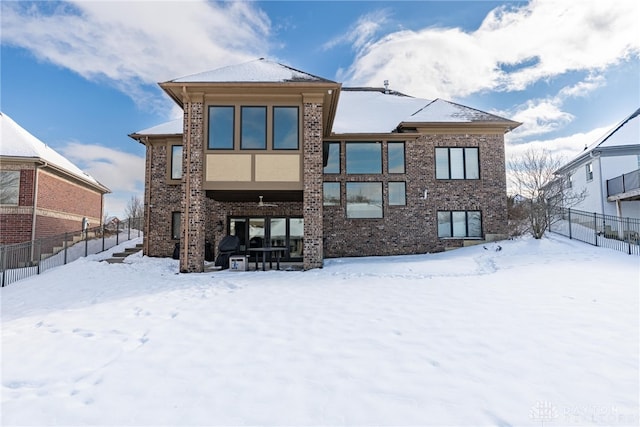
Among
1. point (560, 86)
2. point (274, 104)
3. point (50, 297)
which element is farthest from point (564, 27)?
point (50, 297)

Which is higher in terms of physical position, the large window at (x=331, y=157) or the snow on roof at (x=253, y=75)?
the snow on roof at (x=253, y=75)

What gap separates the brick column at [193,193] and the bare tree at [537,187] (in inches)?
521

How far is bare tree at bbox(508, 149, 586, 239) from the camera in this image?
14.2 meters

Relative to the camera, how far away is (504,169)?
16.3 m

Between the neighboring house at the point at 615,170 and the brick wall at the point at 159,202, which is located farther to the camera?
the neighboring house at the point at 615,170

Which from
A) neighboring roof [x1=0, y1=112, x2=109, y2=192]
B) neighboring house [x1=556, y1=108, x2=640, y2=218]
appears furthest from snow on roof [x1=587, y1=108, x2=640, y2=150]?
neighboring roof [x1=0, y1=112, x2=109, y2=192]

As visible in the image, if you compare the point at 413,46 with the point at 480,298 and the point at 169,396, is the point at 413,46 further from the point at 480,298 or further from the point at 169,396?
the point at 169,396

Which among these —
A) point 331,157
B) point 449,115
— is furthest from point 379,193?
point 449,115

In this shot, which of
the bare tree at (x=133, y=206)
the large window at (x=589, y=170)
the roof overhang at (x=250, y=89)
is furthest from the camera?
the bare tree at (x=133, y=206)

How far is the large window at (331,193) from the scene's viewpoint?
15.8m

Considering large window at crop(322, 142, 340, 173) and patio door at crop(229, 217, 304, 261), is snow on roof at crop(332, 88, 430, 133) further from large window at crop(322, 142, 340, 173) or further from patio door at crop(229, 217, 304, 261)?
patio door at crop(229, 217, 304, 261)

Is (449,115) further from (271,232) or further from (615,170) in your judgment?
(615,170)

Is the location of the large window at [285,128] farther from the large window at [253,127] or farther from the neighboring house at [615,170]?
the neighboring house at [615,170]

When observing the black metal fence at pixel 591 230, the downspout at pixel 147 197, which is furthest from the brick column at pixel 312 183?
the black metal fence at pixel 591 230
